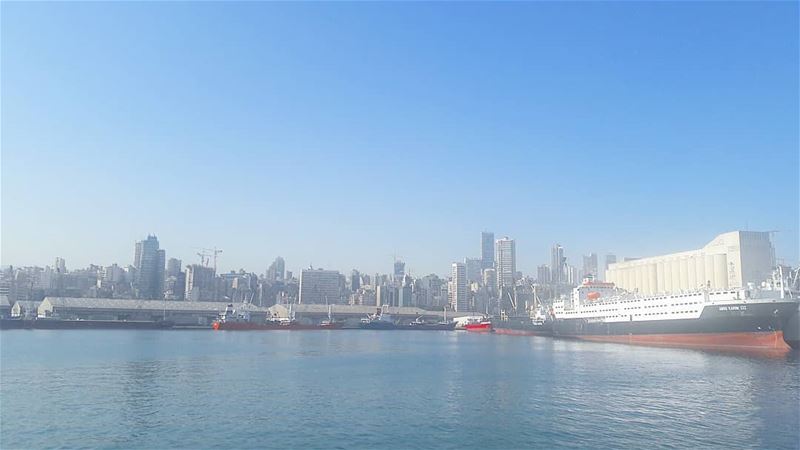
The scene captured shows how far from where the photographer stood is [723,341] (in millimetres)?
54969

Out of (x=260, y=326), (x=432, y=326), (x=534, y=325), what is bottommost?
(x=432, y=326)

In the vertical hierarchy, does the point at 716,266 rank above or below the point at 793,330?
above

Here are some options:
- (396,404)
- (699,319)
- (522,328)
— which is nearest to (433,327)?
(522,328)

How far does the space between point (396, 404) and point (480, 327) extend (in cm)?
11073

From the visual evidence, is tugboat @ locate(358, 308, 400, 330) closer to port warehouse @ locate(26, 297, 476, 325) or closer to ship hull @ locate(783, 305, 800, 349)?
port warehouse @ locate(26, 297, 476, 325)

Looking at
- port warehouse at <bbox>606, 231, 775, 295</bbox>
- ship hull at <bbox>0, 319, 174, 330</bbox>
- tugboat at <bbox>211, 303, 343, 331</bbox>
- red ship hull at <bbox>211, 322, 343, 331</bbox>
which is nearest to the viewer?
port warehouse at <bbox>606, 231, 775, 295</bbox>

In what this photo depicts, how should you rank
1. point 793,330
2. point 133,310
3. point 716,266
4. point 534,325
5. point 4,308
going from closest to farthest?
point 793,330 < point 716,266 < point 534,325 < point 4,308 < point 133,310

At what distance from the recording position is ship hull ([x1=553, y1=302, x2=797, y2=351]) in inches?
2036

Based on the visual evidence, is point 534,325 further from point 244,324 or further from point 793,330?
point 244,324

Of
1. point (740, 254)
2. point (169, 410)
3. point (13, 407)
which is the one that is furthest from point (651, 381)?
point (740, 254)

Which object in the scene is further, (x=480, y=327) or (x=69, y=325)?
(x=480, y=327)

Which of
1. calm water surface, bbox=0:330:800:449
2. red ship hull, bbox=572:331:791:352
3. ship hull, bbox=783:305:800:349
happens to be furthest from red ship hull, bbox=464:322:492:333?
calm water surface, bbox=0:330:800:449

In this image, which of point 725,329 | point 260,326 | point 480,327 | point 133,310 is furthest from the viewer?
point 133,310

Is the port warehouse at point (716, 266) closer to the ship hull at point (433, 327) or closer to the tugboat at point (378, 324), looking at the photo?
the ship hull at point (433, 327)
